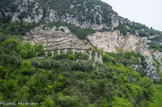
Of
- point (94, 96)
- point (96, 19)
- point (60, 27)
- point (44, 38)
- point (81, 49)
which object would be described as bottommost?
point (94, 96)

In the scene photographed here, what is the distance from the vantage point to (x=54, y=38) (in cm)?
5112

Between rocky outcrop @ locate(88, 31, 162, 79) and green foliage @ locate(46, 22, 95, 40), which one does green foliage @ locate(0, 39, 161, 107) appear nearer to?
green foliage @ locate(46, 22, 95, 40)

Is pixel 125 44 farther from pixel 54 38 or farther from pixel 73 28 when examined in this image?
pixel 54 38

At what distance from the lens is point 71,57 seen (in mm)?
36469

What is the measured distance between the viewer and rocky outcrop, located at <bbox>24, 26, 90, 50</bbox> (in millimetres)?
47438

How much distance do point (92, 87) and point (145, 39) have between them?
54976 millimetres

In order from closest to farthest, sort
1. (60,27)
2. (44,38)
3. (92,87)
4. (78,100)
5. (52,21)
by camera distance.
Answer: (78,100) → (92,87) → (44,38) → (60,27) → (52,21)

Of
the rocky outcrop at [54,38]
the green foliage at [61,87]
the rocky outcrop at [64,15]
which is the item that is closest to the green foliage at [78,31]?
the rocky outcrop at [54,38]

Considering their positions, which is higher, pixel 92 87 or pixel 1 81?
pixel 1 81

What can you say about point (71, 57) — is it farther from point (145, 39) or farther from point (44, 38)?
point (145, 39)

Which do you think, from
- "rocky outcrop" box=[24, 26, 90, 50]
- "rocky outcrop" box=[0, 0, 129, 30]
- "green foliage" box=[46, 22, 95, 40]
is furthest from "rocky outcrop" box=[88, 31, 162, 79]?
"rocky outcrop" box=[24, 26, 90, 50]

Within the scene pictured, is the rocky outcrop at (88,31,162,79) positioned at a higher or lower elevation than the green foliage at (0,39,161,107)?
Answer: higher

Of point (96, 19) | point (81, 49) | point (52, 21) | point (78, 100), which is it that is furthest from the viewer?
point (96, 19)

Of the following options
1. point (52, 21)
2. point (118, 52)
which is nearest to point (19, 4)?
point (52, 21)
